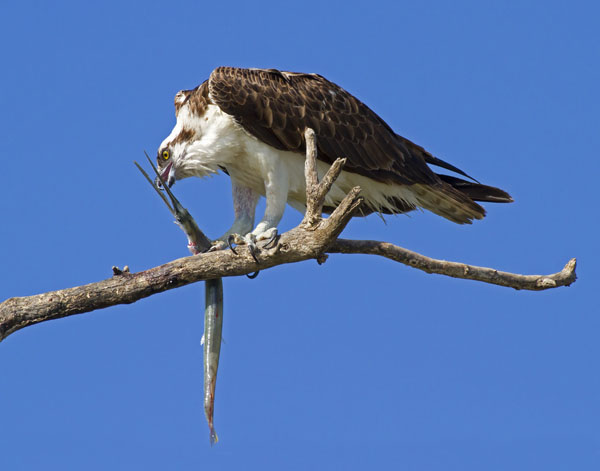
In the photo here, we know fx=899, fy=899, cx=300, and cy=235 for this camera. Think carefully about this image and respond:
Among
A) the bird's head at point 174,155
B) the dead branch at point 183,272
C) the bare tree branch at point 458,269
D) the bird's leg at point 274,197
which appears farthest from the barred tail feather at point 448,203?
the bird's head at point 174,155

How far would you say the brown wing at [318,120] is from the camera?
777cm

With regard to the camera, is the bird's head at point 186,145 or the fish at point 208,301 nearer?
the fish at point 208,301

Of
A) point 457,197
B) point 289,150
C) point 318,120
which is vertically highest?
Answer: point 318,120

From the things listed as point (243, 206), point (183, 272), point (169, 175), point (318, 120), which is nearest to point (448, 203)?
point (318, 120)

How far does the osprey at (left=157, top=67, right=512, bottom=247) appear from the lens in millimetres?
7809

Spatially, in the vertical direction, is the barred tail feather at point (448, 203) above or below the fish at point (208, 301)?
above

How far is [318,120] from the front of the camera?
8.02 meters

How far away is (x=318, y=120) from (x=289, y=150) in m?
0.41

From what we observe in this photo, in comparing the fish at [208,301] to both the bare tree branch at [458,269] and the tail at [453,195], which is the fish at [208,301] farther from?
the tail at [453,195]

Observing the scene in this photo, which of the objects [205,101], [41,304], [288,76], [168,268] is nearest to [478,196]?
[288,76]

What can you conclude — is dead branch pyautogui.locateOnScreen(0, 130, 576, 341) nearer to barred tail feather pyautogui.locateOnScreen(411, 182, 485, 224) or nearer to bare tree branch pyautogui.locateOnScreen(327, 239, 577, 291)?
bare tree branch pyautogui.locateOnScreen(327, 239, 577, 291)

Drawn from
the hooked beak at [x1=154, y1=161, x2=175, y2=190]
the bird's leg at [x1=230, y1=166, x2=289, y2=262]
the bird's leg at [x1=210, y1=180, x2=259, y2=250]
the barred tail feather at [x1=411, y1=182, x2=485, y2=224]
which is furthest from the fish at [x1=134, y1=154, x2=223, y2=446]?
the barred tail feather at [x1=411, y1=182, x2=485, y2=224]

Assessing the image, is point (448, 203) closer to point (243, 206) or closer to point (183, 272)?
point (243, 206)

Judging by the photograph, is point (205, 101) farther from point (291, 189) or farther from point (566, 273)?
point (566, 273)
